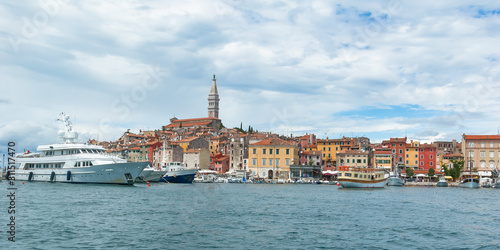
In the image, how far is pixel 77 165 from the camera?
56.5 meters

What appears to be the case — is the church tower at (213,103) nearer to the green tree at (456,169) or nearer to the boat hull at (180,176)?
the boat hull at (180,176)

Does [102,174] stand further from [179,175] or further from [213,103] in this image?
[213,103]

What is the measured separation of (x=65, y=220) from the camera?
2503cm

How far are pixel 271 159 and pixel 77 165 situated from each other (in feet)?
166

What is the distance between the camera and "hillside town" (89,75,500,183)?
9981 centimetres

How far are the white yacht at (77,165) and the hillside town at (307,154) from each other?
39536 millimetres

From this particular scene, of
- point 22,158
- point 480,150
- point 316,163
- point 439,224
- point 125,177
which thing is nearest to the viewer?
point 439,224

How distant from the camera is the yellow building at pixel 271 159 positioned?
327 feet

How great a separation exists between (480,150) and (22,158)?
87.3 metres

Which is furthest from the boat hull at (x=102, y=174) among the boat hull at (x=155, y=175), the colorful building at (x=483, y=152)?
the colorful building at (x=483, y=152)

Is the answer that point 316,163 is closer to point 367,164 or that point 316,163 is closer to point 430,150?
point 367,164

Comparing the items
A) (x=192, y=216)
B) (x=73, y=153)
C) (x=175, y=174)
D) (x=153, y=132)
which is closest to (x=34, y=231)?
(x=192, y=216)

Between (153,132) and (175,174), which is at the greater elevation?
(153,132)

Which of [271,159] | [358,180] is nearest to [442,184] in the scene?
[358,180]
